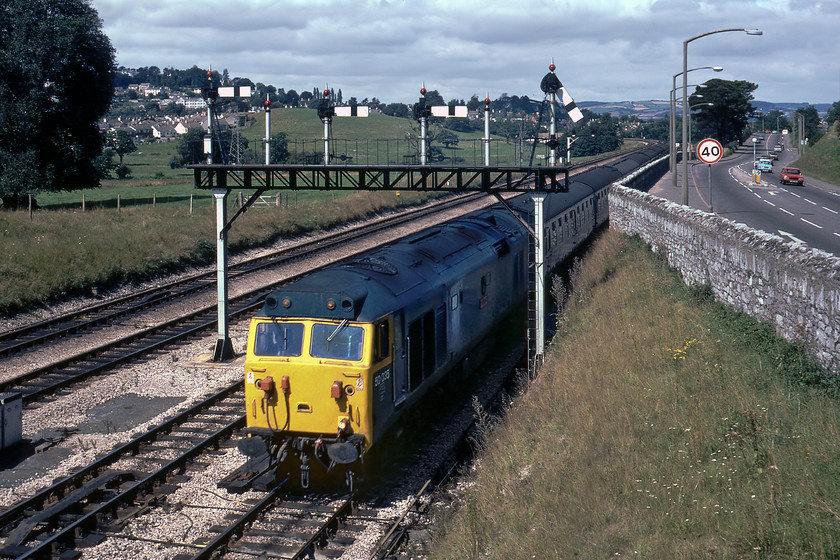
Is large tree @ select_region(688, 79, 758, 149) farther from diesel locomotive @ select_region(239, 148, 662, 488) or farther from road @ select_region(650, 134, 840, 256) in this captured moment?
diesel locomotive @ select_region(239, 148, 662, 488)

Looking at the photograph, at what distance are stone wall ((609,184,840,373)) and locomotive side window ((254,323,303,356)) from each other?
784cm

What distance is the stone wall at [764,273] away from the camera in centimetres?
1163

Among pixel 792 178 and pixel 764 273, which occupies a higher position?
pixel 792 178

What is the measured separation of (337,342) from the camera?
40.1 ft

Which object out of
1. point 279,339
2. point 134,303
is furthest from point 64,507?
point 134,303

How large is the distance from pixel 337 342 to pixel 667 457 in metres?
5.06

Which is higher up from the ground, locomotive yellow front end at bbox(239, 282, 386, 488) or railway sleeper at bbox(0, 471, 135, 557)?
locomotive yellow front end at bbox(239, 282, 386, 488)

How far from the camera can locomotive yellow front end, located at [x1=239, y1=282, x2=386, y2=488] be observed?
471 inches

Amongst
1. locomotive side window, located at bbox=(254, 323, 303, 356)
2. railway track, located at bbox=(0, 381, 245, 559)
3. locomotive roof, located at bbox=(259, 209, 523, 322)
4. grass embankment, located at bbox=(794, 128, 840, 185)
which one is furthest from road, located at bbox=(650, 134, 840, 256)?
railway track, located at bbox=(0, 381, 245, 559)

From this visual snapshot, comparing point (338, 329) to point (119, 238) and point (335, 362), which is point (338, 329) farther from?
point (119, 238)

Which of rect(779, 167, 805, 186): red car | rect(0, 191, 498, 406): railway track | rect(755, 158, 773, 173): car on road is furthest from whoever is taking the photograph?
rect(755, 158, 773, 173): car on road

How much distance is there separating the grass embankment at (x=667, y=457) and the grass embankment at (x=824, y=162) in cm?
5040

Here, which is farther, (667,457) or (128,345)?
(128,345)

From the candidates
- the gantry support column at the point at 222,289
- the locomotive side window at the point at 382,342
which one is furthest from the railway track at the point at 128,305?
the locomotive side window at the point at 382,342
